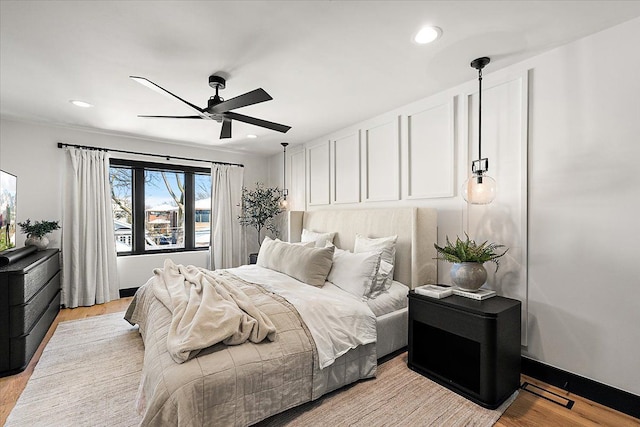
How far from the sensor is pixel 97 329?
11.0 feet

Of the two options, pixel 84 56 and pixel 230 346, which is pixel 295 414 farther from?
pixel 84 56

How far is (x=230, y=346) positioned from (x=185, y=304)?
0.52 meters

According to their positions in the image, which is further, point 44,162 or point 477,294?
point 44,162

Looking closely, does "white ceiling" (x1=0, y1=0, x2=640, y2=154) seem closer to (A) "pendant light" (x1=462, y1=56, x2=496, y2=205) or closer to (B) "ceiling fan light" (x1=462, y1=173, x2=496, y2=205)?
(A) "pendant light" (x1=462, y1=56, x2=496, y2=205)

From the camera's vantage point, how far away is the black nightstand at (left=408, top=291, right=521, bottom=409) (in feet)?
6.57

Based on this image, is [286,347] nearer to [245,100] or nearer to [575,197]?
[245,100]

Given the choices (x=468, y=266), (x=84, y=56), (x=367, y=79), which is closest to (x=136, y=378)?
(x=84, y=56)

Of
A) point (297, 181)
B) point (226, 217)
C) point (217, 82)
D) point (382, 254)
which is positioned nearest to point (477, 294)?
point (382, 254)

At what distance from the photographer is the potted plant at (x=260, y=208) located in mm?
5387

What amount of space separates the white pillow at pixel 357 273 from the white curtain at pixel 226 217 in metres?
3.02

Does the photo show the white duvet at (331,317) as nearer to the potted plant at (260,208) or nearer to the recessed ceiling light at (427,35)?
the recessed ceiling light at (427,35)

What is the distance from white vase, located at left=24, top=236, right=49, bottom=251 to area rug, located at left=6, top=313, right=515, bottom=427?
153 cm

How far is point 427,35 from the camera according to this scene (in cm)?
206

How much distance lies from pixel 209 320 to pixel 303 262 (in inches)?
52.0
